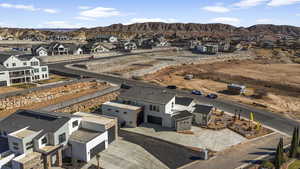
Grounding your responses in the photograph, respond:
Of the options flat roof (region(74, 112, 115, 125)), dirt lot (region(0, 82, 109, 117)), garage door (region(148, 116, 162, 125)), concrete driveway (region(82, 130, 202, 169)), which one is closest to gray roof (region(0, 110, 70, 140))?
flat roof (region(74, 112, 115, 125))

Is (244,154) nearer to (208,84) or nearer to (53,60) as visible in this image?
(208,84)

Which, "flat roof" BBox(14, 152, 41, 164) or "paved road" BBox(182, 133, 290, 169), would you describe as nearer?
"flat roof" BBox(14, 152, 41, 164)

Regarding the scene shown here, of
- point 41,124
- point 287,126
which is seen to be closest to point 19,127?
point 41,124

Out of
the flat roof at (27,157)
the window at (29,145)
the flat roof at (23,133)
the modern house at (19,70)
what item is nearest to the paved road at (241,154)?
the flat roof at (27,157)

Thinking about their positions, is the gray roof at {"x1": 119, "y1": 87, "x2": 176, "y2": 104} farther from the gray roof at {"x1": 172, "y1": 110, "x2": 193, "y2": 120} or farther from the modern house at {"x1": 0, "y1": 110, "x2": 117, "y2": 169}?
the modern house at {"x1": 0, "y1": 110, "x2": 117, "y2": 169}

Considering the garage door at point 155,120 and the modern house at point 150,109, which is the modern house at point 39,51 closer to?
the modern house at point 150,109

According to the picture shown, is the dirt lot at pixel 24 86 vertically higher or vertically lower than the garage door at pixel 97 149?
higher

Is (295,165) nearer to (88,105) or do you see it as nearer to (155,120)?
(155,120)
